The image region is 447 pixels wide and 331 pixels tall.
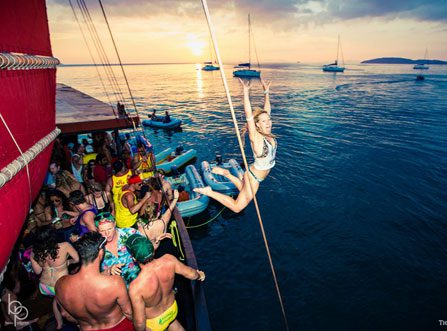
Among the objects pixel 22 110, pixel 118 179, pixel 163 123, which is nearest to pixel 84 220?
pixel 118 179

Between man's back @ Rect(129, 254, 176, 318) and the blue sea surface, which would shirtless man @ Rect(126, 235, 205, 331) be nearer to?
man's back @ Rect(129, 254, 176, 318)

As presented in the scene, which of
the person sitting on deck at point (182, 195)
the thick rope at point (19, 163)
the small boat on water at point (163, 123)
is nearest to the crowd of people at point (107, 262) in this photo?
→ the thick rope at point (19, 163)

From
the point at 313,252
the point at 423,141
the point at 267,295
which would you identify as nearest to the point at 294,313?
the point at 267,295

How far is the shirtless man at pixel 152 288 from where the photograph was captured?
3160 millimetres

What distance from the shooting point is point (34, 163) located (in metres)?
2.50

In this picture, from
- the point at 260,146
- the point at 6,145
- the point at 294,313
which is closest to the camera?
the point at 6,145

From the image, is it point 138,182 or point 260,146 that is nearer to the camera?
point 260,146

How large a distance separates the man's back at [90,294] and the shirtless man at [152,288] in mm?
248

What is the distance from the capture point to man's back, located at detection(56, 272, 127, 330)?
302 centimetres

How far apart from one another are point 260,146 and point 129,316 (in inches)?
132

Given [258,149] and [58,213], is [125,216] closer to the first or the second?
[58,213]

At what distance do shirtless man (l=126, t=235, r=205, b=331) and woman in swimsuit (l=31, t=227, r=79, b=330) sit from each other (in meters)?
1.81

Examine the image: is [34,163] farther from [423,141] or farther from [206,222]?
[423,141]

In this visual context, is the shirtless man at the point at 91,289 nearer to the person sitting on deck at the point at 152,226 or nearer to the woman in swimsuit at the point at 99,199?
the person sitting on deck at the point at 152,226
